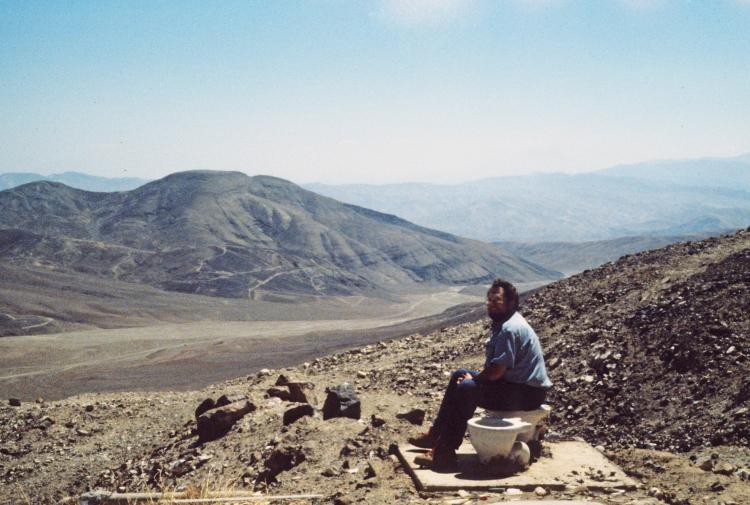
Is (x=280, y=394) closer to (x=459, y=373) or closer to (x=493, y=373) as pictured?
(x=459, y=373)

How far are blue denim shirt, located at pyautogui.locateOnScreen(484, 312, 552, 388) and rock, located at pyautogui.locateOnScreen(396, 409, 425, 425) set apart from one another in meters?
2.78

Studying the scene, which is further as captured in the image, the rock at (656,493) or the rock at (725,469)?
the rock at (725,469)

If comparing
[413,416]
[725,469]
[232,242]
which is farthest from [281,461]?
[232,242]

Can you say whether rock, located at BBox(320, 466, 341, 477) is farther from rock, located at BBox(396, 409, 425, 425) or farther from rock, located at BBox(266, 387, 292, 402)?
rock, located at BBox(266, 387, 292, 402)

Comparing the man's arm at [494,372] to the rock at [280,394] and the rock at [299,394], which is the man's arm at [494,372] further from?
the rock at [280,394]

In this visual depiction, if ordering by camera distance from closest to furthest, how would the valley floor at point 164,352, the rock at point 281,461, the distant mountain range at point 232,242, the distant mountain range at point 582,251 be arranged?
1. the rock at point 281,461
2. the valley floor at point 164,352
3. the distant mountain range at point 232,242
4. the distant mountain range at point 582,251

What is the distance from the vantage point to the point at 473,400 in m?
A: 6.00

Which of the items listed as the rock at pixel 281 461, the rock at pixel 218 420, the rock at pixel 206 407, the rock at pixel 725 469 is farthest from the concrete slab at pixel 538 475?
the rock at pixel 206 407

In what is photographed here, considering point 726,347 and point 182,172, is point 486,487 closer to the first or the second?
point 726,347

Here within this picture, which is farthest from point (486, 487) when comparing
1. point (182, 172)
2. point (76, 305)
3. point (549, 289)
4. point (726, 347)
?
point (182, 172)

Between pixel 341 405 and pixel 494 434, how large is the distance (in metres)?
3.56

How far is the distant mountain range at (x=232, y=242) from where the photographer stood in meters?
78.9

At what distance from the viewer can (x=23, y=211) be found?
104 meters

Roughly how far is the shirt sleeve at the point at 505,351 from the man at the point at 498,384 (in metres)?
0.01
